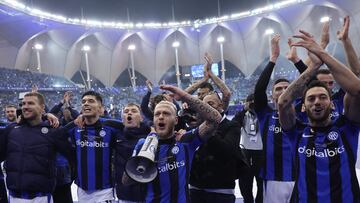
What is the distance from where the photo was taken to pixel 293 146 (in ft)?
8.13

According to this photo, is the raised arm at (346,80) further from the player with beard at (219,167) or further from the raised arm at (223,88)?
the raised arm at (223,88)

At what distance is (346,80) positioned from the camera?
212cm

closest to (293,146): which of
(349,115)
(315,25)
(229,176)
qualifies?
(349,115)

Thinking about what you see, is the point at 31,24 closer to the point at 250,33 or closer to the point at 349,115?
the point at 250,33

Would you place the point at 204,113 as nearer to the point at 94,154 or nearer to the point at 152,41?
the point at 94,154

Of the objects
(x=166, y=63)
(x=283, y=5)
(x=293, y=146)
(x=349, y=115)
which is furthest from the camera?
(x=166, y=63)

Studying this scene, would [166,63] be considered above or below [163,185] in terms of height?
above

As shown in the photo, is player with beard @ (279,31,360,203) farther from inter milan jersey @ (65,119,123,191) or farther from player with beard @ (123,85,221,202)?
inter milan jersey @ (65,119,123,191)

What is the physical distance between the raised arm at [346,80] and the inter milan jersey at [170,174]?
4.16 feet

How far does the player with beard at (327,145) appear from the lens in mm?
2201

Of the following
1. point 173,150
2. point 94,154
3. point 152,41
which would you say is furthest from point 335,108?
point 152,41

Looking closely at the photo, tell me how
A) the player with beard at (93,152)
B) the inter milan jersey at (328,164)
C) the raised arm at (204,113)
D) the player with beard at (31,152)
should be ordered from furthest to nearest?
the player with beard at (93,152) < the player with beard at (31,152) < the raised arm at (204,113) < the inter milan jersey at (328,164)

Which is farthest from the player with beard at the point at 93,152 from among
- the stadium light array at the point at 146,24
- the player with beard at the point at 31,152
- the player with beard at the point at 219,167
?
the stadium light array at the point at 146,24

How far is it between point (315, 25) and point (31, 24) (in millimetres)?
23985
